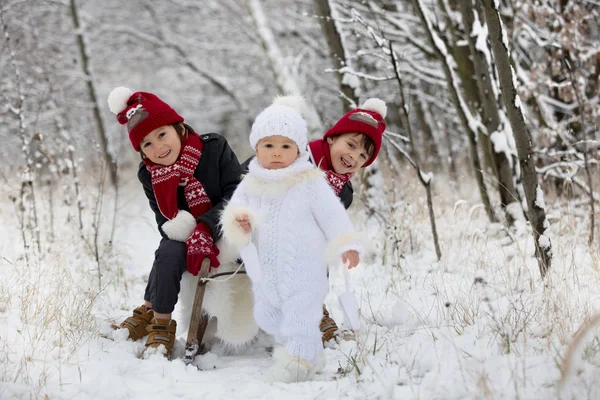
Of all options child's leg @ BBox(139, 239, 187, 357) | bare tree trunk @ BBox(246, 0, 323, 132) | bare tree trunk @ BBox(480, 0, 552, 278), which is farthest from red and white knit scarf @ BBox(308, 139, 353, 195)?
bare tree trunk @ BBox(246, 0, 323, 132)

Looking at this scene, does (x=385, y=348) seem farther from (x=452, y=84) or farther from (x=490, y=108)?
(x=452, y=84)

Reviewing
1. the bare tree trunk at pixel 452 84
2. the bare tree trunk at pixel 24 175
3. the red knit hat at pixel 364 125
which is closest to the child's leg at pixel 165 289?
the red knit hat at pixel 364 125

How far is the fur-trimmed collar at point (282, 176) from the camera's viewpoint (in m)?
2.37

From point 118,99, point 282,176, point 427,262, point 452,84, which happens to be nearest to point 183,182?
Answer: point 118,99

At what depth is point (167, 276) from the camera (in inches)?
101

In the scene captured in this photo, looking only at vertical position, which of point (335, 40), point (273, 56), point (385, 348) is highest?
point (273, 56)

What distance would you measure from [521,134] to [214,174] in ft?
5.58

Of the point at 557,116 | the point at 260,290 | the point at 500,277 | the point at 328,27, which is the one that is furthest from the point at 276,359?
the point at 557,116

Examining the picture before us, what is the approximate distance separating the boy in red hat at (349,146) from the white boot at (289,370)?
51 cm

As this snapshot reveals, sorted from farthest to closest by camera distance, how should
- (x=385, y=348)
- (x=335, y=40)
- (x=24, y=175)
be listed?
(x=335, y=40)
(x=24, y=175)
(x=385, y=348)

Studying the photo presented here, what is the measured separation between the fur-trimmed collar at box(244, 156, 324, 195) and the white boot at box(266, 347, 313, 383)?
2.40 ft

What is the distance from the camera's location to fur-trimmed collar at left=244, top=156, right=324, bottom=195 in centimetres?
237

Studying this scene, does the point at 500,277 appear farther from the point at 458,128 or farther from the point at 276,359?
the point at 458,128

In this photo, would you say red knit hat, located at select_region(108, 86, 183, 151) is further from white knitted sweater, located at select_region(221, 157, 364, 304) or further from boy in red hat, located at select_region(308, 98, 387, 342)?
boy in red hat, located at select_region(308, 98, 387, 342)
